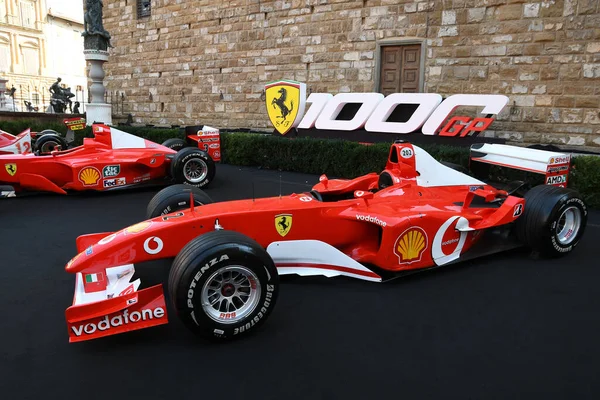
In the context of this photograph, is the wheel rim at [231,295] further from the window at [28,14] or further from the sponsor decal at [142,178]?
the window at [28,14]

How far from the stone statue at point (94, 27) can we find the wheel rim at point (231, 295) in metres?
14.2

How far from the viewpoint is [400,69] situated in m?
11.4

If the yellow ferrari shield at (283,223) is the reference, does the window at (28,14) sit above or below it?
above

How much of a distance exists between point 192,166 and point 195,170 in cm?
9

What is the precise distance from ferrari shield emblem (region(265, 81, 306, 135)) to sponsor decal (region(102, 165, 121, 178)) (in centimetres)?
512

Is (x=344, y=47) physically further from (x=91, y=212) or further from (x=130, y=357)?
(x=130, y=357)

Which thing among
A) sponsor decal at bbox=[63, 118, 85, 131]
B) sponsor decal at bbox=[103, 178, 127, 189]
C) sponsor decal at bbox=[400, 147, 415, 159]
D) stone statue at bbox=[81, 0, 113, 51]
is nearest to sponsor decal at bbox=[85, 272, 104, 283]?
sponsor decal at bbox=[400, 147, 415, 159]

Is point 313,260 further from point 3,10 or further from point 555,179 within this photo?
point 3,10

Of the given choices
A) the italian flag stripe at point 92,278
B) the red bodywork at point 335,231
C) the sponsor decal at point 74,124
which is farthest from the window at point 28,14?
the italian flag stripe at point 92,278

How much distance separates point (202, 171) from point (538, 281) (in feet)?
18.7

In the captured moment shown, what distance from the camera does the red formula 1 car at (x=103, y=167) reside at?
269 inches

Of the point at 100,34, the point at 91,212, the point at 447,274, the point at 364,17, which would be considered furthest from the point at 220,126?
the point at 447,274

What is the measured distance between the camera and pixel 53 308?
126 inches

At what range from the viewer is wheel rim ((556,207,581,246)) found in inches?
176
